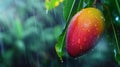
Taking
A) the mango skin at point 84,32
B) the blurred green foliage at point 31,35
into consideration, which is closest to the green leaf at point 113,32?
the mango skin at point 84,32

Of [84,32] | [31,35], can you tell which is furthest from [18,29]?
[84,32]

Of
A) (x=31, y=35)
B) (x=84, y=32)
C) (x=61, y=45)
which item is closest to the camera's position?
(x=84, y=32)

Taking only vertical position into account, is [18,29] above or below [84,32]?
below

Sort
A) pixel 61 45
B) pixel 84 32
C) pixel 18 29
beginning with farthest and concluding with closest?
pixel 18 29, pixel 61 45, pixel 84 32

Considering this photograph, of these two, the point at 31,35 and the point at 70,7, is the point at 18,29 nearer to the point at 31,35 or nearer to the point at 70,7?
the point at 31,35

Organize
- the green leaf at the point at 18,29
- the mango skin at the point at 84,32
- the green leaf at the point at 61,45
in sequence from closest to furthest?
the mango skin at the point at 84,32 → the green leaf at the point at 61,45 → the green leaf at the point at 18,29

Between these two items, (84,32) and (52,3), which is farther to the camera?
(52,3)

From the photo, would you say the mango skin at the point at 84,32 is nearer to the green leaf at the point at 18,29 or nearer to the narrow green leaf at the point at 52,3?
the narrow green leaf at the point at 52,3

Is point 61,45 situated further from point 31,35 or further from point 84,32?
point 31,35

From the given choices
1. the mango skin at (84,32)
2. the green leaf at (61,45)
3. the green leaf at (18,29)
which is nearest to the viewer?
the mango skin at (84,32)
